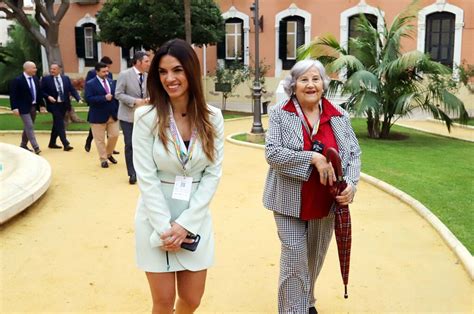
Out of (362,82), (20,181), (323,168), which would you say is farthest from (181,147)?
(362,82)

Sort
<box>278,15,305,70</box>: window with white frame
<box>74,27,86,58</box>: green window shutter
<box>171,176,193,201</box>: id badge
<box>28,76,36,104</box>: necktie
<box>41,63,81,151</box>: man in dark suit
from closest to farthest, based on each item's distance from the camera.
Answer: <box>171,176,193,201</box>: id badge → <box>28,76,36,104</box>: necktie → <box>41,63,81,151</box>: man in dark suit → <box>278,15,305,70</box>: window with white frame → <box>74,27,86,58</box>: green window shutter

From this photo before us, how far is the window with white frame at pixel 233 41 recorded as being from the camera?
78.9 ft

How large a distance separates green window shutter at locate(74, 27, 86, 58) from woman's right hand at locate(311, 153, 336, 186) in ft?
83.7

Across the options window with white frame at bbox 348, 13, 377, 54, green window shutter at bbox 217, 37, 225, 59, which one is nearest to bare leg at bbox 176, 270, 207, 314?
window with white frame at bbox 348, 13, 377, 54

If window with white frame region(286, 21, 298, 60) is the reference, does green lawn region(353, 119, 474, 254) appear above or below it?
below

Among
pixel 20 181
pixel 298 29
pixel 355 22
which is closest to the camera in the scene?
pixel 20 181

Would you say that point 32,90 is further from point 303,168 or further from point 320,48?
point 303,168

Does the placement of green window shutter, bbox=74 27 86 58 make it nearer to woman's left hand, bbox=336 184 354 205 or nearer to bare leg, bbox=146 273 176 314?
woman's left hand, bbox=336 184 354 205

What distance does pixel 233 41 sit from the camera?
24.2m

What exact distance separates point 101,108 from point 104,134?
452 mm

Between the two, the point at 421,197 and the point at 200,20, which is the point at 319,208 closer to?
the point at 421,197

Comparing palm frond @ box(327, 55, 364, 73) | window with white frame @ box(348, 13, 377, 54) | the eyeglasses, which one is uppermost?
window with white frame @ box(348, 13, 377, 54)

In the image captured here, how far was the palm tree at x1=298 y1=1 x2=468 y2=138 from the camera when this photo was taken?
510 inches

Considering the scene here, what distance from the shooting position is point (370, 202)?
7.27 meters
